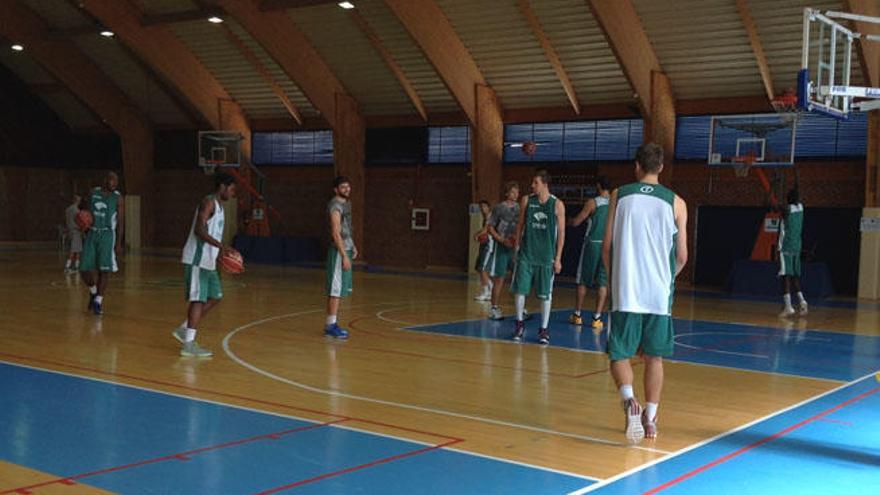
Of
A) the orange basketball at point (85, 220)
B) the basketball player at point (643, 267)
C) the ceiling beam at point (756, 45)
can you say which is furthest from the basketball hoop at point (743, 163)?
the basketball player at point (643, 267)

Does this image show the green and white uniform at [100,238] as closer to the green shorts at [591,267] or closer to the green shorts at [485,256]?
Answer: the green shorts at [485,256]

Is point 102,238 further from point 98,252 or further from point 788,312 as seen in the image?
point 788,312

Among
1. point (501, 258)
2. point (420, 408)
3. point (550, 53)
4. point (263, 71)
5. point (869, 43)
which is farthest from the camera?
point (263, 71)

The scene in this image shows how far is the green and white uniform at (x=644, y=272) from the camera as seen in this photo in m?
5.46

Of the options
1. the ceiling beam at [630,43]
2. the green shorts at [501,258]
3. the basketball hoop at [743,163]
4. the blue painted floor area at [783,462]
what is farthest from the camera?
the basketball hoop at [743,163]

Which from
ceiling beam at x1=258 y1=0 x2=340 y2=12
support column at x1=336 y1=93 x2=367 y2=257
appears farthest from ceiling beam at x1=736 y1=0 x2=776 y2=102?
support column at x1=336 y1=93 x2=367 y2=257

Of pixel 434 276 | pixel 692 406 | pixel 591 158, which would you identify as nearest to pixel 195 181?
pixel 434 276

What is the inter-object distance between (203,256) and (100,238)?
12.5ft

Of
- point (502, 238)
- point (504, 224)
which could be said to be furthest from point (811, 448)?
point (504, 224)

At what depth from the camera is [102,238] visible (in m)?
11.5

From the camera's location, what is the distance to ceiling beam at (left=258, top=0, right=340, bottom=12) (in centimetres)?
1939

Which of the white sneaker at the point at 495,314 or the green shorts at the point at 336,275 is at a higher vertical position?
the green shorts at the point at 336,275

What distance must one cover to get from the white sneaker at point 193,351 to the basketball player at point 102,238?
3407mm

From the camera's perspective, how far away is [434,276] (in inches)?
848
